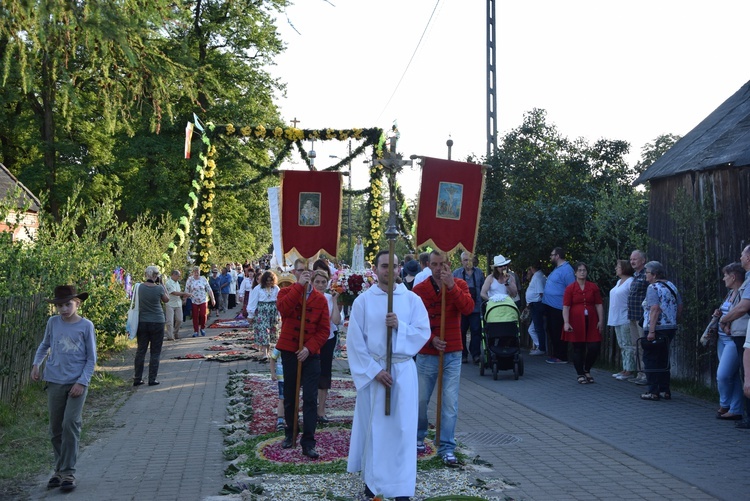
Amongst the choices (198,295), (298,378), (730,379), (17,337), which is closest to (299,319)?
(298,378)

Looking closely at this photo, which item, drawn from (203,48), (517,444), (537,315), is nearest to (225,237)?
(203,48)

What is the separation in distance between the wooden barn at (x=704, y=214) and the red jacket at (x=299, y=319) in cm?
604

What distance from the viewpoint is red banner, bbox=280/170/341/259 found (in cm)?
1080

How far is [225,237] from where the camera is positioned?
137 feet

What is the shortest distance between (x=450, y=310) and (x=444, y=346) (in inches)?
17.8

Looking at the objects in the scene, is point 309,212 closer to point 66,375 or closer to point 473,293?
point 66,375

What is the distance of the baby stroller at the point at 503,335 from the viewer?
1385 centimetres

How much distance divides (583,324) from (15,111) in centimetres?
2984

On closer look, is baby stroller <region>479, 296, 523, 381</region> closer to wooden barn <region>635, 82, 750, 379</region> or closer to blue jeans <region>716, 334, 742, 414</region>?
wooden barn <region>635, 82, 750, 379</region>

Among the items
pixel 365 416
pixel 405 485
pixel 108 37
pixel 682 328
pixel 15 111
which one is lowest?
pixel 405 485

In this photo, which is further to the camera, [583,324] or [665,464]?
[583,324]

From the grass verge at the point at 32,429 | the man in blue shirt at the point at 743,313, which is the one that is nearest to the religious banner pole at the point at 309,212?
the grass verge at the point at 32,429

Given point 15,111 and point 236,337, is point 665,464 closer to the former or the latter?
point 236,337

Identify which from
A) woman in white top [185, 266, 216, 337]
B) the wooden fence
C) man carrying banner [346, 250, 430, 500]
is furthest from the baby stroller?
woman in white top [185, 266, 216, 337]
